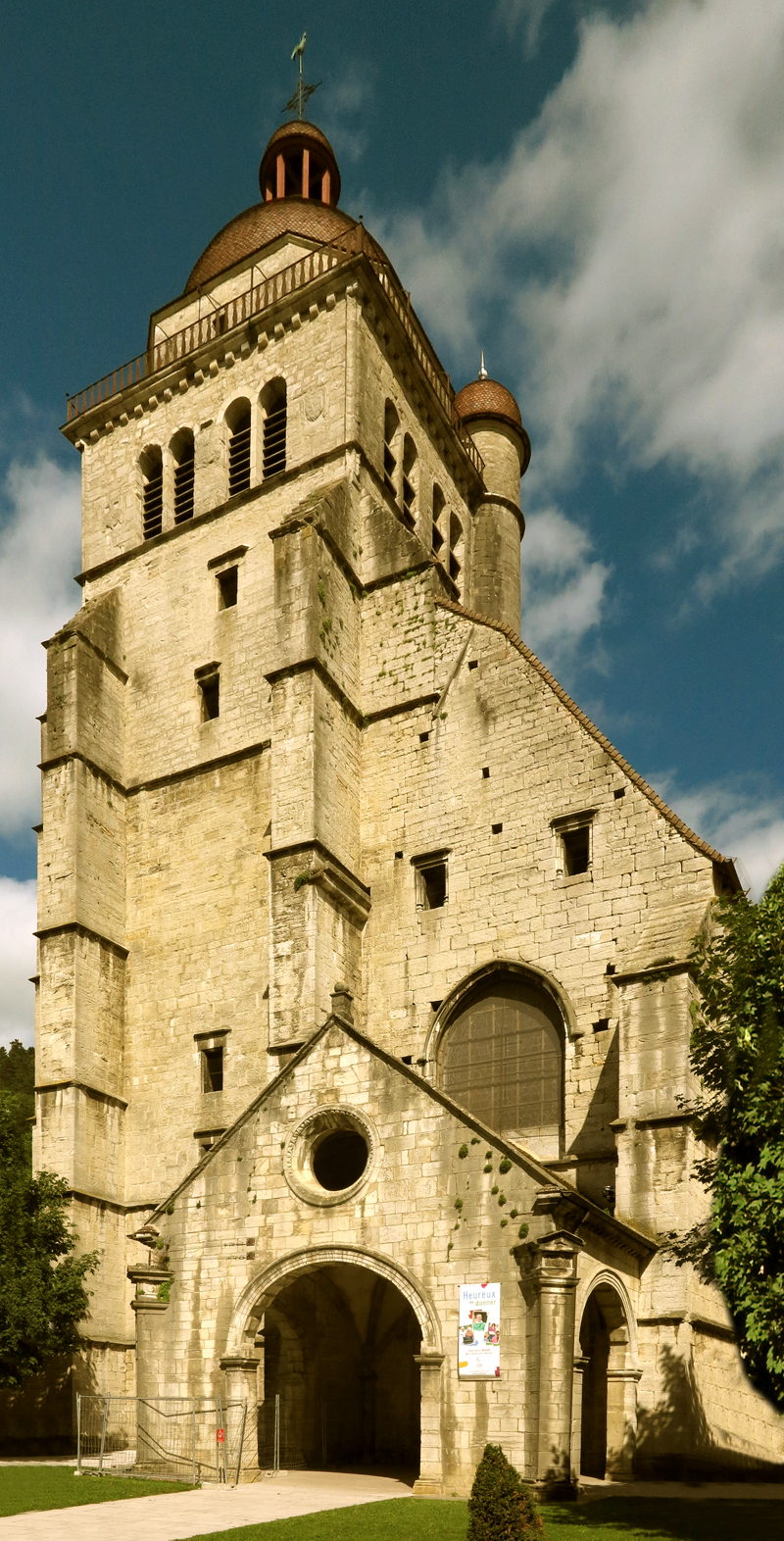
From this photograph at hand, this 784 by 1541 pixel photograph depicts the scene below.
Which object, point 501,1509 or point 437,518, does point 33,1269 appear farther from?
point 437,518

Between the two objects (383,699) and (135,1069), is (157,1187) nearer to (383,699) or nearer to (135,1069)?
(135,1069)

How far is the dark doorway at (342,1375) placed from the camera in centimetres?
1753

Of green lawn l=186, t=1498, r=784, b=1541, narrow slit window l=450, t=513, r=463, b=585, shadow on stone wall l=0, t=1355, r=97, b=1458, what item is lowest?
shadow on stone wall l=0, t=1355, r=97, b=1458

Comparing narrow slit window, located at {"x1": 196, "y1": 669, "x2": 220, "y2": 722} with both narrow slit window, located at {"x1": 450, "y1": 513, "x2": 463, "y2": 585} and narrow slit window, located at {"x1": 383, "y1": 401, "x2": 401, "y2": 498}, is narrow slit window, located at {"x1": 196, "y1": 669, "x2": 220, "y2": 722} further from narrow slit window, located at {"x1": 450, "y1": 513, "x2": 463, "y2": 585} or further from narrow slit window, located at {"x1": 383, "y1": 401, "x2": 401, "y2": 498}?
narrow slit window, located at {"x1": 450, "y1": 513, "x2": 463, "y2": 585}

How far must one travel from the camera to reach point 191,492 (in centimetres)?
2912

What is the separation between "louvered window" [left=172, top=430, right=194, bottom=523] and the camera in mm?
29016

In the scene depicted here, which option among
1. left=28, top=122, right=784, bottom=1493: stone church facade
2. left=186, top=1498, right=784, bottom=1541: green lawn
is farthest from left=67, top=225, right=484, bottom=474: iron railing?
left=186, top=1498, right=784, bottom=1541: green lawn

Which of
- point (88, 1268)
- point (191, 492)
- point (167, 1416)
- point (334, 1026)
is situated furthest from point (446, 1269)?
point (191, 492)

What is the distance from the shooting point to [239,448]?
28.7 metres

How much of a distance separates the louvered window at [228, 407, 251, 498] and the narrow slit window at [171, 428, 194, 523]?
1.17 m

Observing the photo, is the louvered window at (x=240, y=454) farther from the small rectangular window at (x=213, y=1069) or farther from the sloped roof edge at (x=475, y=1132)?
the sloped roof edge at (x=475, y=1132)

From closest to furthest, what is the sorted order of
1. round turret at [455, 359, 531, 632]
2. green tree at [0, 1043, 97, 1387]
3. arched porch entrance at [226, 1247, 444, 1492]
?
1. arched porch entrance at [226, 1247, 444, 1492]
2. green tree at [0, 1043, 97, 1387]
3. round turret at [455, 359, 531, 632]

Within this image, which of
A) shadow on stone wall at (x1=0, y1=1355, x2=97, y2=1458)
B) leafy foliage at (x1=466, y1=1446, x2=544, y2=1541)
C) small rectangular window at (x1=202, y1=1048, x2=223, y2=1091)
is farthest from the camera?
small rectangular window at (x1=202, y1=1048, x2=223, y2=1091)

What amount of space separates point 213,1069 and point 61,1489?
921 cm
